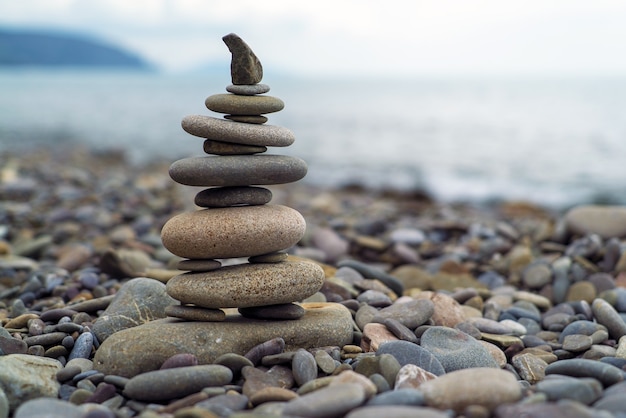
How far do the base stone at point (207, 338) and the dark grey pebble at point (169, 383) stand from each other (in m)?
0.41

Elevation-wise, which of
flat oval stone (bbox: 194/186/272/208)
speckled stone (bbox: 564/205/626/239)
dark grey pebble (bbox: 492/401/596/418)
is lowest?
dark grey pebble (bbox: 492/401/596/418)

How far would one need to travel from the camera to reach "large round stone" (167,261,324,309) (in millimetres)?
4492

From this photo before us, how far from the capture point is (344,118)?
46688 mm

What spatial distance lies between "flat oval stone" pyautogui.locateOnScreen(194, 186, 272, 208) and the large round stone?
0.50 m

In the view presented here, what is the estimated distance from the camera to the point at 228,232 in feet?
14.7

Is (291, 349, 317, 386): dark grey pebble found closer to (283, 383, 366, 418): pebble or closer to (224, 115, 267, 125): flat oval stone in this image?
(283, 383, 366, 418): pebble

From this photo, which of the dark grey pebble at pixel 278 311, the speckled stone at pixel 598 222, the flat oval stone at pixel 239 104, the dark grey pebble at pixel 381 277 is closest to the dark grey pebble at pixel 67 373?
the dark grey pebble at pixel 278 311

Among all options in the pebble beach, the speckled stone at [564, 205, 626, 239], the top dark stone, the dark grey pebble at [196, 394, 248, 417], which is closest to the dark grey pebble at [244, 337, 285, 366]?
the pebble beach

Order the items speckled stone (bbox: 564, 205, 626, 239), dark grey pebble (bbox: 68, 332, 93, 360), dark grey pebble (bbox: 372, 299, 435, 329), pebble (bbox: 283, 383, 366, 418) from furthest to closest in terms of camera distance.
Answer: speckled stone (bbox: 564, 205, 626, 239)
dark grey pebble (bbox: 372, 299, 435, 329)
dark grey pebble (bbox: 68, 332, 93, 360)
pebble (bbox: 283, 383, 366, 418)

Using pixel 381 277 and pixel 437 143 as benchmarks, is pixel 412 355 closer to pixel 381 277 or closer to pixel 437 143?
pixel 381 277

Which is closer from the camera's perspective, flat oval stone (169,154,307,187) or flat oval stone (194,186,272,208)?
flat oval stone (169,154,307,187)

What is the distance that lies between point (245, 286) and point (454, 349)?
1631 mm

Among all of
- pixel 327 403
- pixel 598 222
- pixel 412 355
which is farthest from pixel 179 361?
pixel 598 222

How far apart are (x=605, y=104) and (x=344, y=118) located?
23.8 metres
